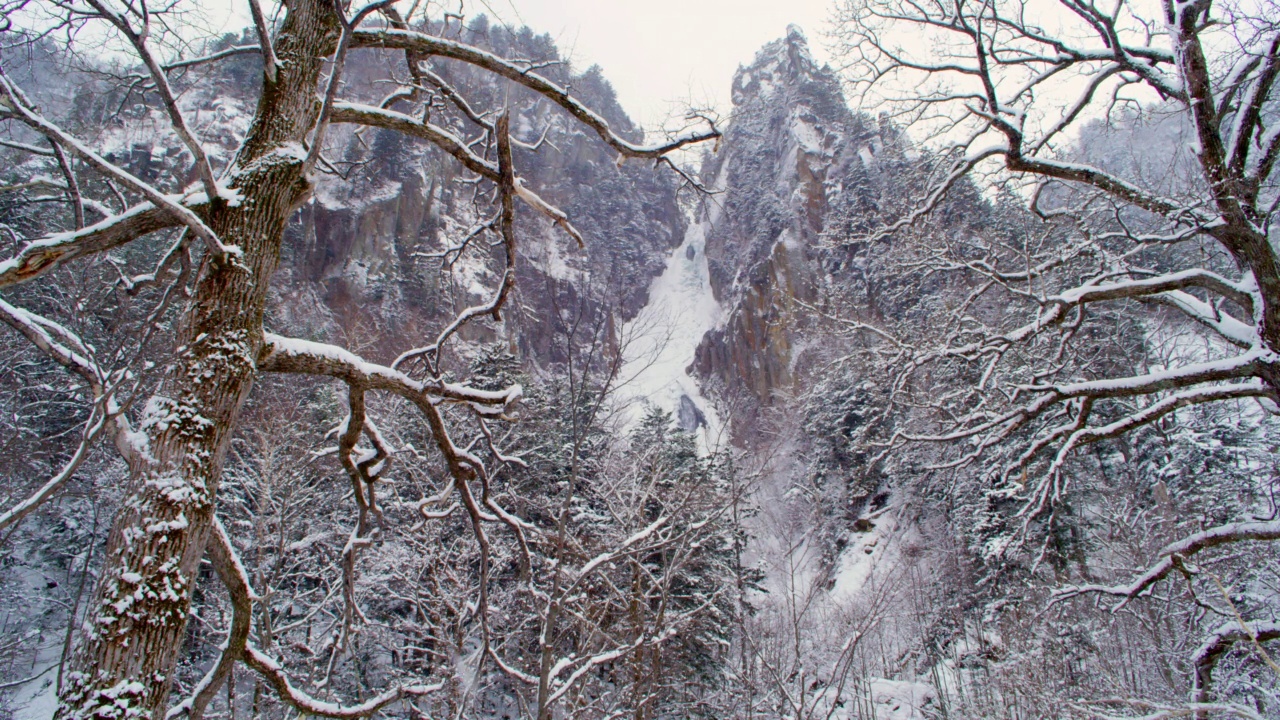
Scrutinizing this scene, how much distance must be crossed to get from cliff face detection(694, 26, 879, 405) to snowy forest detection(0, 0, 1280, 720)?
25.5 feet

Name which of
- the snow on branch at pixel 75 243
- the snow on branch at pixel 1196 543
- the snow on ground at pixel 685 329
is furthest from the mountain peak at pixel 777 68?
the snow on branch at pixel 75 243

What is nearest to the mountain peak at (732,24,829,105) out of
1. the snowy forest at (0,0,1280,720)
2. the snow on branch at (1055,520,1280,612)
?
the snowy forest at (0,0,1280,720)

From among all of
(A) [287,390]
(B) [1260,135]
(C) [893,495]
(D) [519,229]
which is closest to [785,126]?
(D) [519,229]

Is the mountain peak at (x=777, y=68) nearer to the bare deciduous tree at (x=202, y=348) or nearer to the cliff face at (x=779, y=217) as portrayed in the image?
the cliff face at (x=779, y=217)

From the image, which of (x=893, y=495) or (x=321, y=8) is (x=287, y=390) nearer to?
(x=321, y=8)

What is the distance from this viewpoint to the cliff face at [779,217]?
36281 mm

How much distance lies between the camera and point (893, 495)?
72.1ft

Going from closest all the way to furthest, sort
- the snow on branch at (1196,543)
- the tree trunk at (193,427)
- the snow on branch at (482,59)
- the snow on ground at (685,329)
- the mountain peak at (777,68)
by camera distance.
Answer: the tree trunk at (193,427)
the snow on branch at (482,59)
the snow on branch at (1196,543)
the snow on ground at (685,329)
the mountain peak at (777,68)

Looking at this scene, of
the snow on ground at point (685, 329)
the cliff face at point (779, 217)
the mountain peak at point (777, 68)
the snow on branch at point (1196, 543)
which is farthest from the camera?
the mountain peak at point (777, 68)

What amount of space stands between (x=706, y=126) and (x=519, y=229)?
125 feet

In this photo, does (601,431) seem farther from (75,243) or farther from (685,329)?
(685,329)

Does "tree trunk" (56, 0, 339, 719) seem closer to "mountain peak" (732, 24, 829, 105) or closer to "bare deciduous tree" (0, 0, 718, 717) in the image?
"bare deciduous tree" (0, 0, 718, 717)

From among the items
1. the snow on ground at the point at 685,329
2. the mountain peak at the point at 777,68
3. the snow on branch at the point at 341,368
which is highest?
the mountain peak at the point at 777,68

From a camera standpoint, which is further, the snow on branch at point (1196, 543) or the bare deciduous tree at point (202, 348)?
the snow on branch at point (1196, 543)
